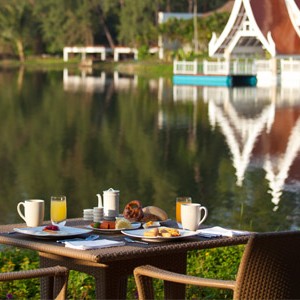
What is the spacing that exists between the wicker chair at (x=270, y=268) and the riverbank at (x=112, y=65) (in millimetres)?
63896

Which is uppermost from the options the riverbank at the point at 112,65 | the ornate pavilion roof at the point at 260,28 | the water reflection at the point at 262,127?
the ornate pavilion roof at the point at 260,28

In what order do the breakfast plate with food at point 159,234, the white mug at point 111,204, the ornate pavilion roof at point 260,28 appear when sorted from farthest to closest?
the ornate pavilion roof at point 260,28 → the white mug at point 111,204 → the breakfast plate with food at point 159,234

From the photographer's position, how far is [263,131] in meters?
25.2

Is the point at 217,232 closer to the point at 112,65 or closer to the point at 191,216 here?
the point at 191,216

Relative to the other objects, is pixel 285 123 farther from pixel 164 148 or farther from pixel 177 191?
pixel 177 191

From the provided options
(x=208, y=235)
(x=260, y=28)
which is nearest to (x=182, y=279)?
(x=208, y=235)

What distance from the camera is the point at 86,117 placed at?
3066cm

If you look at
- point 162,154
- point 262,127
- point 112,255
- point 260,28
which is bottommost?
point 262,127

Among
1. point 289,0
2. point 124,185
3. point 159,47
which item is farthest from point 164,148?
point 159,47

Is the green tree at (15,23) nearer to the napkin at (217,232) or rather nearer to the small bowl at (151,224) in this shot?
the small bowl at (151,224)

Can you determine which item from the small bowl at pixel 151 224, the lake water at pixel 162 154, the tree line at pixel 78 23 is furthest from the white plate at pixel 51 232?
the tree line at pixel 78 23

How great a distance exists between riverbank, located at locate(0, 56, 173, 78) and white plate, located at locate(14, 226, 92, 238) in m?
63.1

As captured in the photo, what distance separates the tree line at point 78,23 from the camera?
8500cm

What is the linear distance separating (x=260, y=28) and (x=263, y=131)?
2743cm
